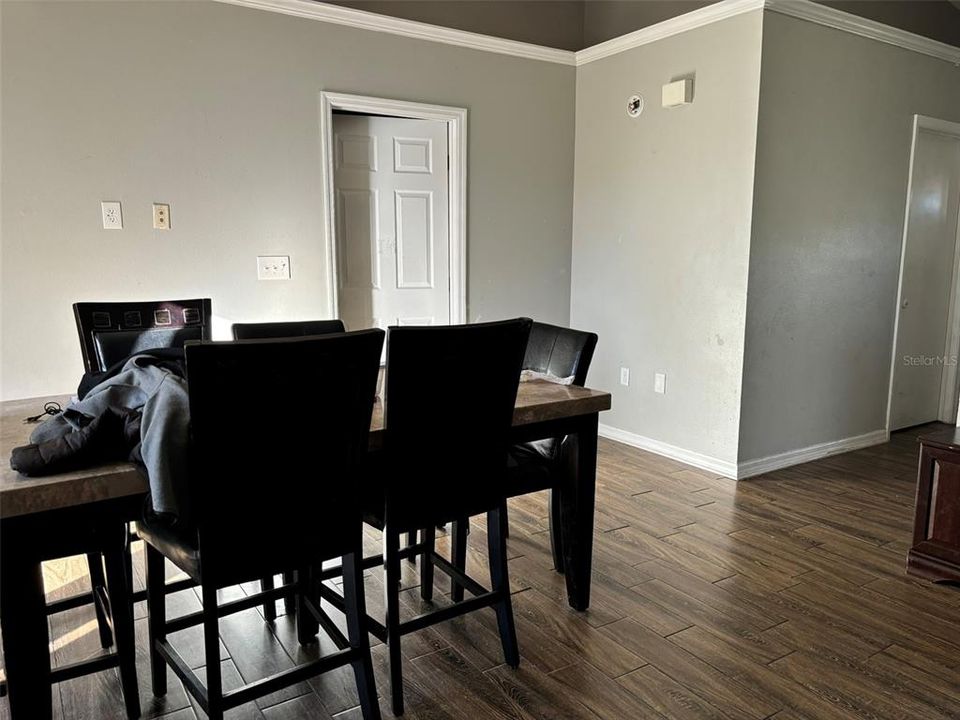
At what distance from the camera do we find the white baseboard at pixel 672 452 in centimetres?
400

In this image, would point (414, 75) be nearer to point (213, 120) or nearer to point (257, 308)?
point (213, 120)

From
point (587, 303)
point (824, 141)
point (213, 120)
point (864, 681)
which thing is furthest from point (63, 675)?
point (824, 141)

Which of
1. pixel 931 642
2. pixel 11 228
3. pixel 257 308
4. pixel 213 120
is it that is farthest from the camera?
pixel 257 308

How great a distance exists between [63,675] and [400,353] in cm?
119

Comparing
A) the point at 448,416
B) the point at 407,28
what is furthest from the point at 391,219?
the point at 448,416

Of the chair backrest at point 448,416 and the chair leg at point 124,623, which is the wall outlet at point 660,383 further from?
the chair leg at point 124,623

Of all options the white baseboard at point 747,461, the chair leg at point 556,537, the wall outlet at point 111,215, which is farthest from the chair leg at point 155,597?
the white baseboard at point 747,461

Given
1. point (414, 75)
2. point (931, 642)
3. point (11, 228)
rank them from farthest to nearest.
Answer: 1. point (414, 75)
2. point (11, 228)
3. point (931, 642)

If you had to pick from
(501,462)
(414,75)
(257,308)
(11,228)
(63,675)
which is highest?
(414,75)

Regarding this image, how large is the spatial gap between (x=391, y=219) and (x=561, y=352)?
204 cm

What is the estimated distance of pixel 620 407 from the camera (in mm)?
4703

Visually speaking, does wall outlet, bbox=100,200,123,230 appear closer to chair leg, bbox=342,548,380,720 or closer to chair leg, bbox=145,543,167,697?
chair leg, bbox=145,543,167,697

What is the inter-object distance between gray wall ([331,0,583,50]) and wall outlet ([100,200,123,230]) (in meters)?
1.63

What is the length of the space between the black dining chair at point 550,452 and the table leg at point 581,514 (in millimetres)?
39
